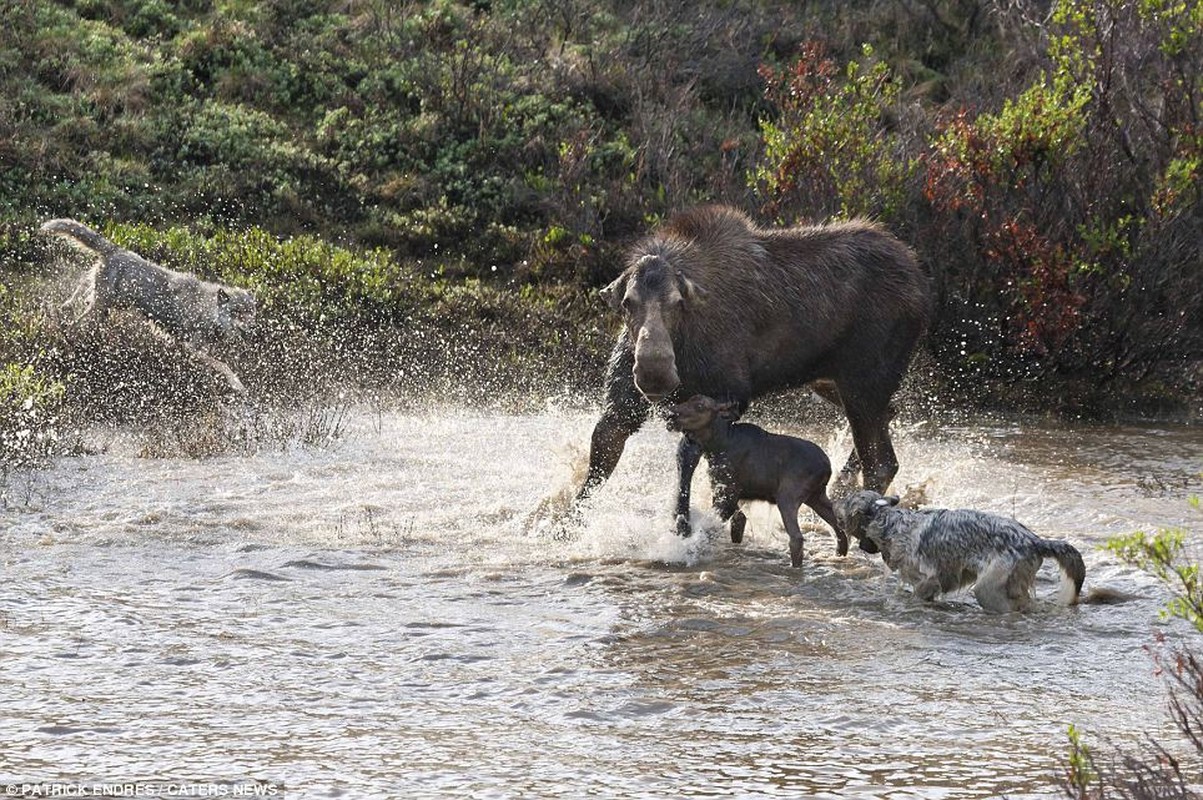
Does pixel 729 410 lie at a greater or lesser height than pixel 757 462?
greater

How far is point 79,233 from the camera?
1227cm

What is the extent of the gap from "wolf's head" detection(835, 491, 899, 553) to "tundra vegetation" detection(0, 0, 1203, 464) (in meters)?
5.35

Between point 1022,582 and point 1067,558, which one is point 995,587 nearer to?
point 1022,582

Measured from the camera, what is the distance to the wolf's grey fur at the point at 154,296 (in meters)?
12.3

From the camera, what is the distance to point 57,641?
6.65m

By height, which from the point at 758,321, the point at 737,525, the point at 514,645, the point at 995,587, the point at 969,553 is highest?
the point at 758,321

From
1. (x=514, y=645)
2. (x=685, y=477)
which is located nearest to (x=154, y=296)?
(x=685, y=477)

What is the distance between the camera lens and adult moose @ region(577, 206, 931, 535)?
8602mm

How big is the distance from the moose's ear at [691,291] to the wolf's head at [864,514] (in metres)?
1.45

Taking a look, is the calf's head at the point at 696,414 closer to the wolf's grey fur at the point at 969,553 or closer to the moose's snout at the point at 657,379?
the moose's snout at the point at 657,379

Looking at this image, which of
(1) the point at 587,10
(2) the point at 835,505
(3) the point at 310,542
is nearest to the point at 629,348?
(2) the point at 835,505

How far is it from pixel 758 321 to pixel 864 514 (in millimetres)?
1577

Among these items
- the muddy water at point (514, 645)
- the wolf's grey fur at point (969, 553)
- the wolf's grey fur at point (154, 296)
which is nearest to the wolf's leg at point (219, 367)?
the wolf's grey fur at point (154, 296)

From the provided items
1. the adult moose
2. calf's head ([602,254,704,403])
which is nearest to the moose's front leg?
the adult moose
